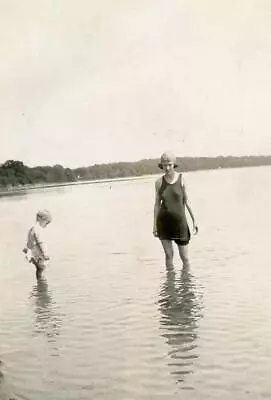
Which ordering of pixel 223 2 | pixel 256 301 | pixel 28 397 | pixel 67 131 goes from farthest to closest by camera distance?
pixel 67 131, pixel 223 2, pixel 256 301, pixel 28 397

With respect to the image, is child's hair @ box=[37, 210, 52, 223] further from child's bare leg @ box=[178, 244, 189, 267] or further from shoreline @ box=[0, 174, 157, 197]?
child's bare leg @ box=[178, 244, 189, 267]

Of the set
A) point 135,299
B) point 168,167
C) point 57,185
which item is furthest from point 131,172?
point 135,299

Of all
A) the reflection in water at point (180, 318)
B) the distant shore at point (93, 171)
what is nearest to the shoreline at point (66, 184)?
the distant shore at point (93, 171)

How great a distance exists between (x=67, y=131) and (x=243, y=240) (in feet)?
1.76

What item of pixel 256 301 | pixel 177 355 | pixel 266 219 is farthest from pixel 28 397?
pixel 266 219

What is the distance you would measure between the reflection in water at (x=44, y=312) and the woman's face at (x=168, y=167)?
1.39ft

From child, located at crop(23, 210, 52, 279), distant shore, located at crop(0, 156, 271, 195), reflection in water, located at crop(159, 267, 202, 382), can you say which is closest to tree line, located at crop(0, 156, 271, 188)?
distant shore, located at crop(0, 156, 271, 195)

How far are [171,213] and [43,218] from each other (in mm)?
335

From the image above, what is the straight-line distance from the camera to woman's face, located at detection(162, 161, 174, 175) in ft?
5.08

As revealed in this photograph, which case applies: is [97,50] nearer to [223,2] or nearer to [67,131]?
[67,131]

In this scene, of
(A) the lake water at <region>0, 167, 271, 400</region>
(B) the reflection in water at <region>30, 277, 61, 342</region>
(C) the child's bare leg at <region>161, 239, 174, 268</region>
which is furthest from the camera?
(C) the child's bare leg at <region>161, 239, 174, 268</region>

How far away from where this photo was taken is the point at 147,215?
160 cm

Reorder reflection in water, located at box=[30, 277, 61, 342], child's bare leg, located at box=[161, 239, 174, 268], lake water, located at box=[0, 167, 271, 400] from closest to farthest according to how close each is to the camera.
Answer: lake water, located at box=[0, 167, 271, 400], reflection in water, located at box=[30, 277, 61, 342], child's bare leg, located at box=[161, 239, 174, 268]

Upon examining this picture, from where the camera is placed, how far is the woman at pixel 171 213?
158 centimetres
